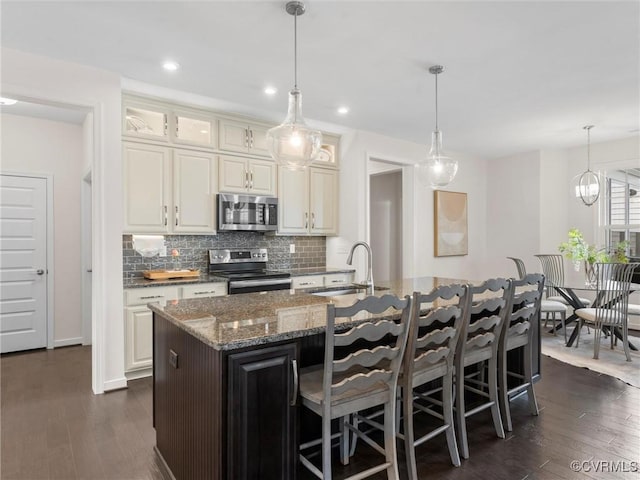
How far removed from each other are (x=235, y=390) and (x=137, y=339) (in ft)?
7.96

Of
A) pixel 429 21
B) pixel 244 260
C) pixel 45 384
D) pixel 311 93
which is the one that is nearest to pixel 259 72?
pixel 311 93

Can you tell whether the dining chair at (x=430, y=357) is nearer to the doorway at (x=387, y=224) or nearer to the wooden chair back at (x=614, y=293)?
the wooden chair back at (x=614, y=293)

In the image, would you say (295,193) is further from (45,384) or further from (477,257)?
(477,257)

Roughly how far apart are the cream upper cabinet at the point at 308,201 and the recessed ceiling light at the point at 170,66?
5.78 ft

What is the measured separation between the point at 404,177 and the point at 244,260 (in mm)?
2840

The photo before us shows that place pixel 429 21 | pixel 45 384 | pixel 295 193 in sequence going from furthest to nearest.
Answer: pixel 295 193
pixel 45 384
pixel 429 21

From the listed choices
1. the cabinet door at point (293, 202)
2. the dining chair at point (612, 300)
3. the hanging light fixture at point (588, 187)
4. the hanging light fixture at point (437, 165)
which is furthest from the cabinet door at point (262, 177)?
the hanging light fixture at point (588, 187)

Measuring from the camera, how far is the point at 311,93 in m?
3.86

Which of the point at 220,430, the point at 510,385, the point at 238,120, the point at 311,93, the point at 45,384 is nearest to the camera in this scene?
the point at 220,430

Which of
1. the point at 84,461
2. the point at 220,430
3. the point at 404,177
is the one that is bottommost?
the point at 84,461

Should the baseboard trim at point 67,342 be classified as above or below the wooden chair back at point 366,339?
below

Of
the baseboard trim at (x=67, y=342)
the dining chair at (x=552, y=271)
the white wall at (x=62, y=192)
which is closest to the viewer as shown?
the white wall at (x=62, y=192)

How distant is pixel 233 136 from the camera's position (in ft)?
14.4

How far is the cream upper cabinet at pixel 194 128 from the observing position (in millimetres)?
4047
